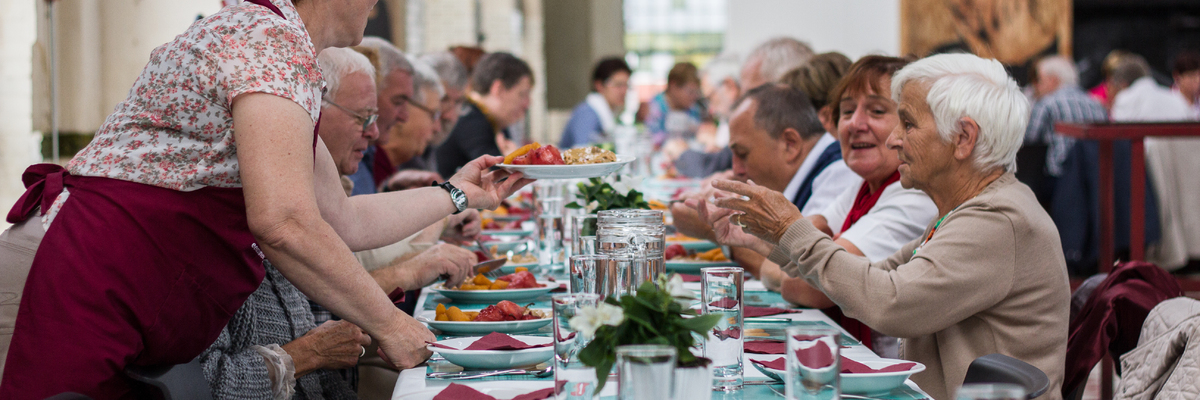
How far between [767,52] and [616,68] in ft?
16.6

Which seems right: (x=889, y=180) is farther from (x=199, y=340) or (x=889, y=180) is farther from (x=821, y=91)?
(x=199, y=340)

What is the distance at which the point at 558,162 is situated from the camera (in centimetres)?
222

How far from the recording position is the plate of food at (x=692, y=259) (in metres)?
2.87

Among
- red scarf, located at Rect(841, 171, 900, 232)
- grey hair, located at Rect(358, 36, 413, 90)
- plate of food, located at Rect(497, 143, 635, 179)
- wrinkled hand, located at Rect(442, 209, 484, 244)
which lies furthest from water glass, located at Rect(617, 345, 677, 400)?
grey hair, located at Rect(358, 36, 413, 90)

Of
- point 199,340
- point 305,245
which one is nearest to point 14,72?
point 199,340

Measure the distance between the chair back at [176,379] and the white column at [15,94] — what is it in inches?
76.1

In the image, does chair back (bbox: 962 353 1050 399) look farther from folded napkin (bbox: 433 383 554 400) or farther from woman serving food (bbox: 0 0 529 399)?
woman serving food (bbox: 0 0 529 399)

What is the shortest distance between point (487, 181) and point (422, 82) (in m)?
1.80

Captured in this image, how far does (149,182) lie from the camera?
1.62 m

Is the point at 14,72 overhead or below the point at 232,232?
overhead

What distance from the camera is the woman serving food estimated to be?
158 centimetres

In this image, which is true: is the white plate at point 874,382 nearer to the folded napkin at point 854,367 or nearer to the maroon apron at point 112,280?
the folded napkin at point 854,367

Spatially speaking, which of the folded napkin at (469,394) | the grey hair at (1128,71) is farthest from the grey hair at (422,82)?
the grey hair at (1128,71)

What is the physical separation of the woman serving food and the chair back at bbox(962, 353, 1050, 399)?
1010mm
